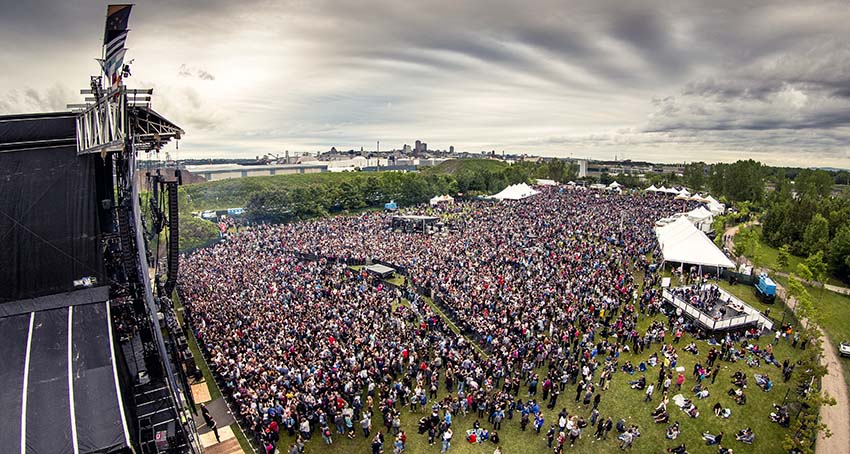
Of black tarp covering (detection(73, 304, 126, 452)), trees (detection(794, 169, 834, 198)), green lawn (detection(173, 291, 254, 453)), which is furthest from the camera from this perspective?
trees (detection(794, 169, 834, 198))

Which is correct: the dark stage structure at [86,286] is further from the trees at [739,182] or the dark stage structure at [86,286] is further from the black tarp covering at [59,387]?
the trees at [739,182]

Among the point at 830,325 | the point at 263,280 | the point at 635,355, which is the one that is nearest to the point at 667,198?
the point at 830,325

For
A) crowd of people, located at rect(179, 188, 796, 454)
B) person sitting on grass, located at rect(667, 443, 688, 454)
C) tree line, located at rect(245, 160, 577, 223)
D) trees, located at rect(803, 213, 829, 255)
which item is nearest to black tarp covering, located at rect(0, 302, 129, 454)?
crowd of people, located at rect(179, 188, 796, 454)

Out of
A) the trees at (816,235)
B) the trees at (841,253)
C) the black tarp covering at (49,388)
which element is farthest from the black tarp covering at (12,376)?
the trees at (816,235)

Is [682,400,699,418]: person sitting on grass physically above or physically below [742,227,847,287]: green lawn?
below

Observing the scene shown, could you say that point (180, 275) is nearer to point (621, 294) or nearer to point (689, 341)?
point (621, 294)

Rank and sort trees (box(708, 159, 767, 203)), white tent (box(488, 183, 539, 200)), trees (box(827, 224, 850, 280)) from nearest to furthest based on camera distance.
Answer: trees (box(827, 224, 850, 280)) → white tent (box(488, 183, 539, 200)) → trees (box(708, 159, 767, 203))

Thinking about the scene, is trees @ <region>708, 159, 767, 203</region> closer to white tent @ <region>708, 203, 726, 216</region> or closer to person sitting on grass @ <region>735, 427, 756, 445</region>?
white tent @ <region>708, 203, 726, 216</region>
